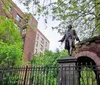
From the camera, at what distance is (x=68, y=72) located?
297 inches

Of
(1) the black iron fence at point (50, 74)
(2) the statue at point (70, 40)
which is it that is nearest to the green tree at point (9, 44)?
(1) the black iron fence at point (50, 74)

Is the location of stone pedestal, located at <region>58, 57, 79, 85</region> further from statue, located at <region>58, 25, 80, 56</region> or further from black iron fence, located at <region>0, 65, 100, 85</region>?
statue, located at <region>58, 25, 80, 56</region>

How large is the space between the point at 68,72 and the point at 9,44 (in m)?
16.8

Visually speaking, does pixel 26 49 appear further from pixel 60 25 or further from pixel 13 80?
pixel 13 80

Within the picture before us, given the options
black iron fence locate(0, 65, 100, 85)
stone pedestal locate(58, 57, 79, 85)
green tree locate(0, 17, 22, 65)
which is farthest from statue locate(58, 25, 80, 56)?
green tree locate(0, 17, 22, 65)

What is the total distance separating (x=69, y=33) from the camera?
29.0 ft

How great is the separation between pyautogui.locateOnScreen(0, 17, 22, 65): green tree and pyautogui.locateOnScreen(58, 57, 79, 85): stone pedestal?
41.9ft

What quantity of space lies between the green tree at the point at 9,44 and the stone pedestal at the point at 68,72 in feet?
41.9

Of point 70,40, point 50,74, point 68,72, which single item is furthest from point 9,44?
point 68,72

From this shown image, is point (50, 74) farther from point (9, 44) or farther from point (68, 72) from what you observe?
point (9, 44)

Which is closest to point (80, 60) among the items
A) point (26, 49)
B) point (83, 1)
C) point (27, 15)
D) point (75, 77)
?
point (75, 77)

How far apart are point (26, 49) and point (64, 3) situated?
86.3 feet

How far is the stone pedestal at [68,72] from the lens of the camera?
24.1ft

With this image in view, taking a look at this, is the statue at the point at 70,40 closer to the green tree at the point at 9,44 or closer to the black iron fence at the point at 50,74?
the black iron fence at the point at 50,74
